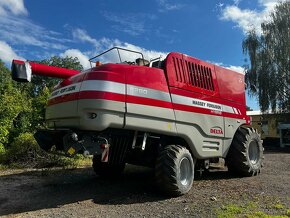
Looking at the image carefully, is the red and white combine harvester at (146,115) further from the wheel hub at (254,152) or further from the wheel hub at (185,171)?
the wheel hub at (254,152)

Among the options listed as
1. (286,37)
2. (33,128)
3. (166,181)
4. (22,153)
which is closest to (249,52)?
(286,37)

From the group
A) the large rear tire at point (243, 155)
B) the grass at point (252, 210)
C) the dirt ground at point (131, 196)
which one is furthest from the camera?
the large rear tire at point (243, 155)

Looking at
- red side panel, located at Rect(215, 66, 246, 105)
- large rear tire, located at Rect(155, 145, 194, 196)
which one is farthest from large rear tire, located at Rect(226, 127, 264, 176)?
large rear tire, located at Rect(155, 145, 194, 196)

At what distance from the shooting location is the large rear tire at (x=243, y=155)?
10.0 m

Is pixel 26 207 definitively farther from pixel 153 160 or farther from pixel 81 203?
pixel 153 160

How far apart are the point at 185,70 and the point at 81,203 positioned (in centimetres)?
362

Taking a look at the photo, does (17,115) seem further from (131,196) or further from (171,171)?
(171,171)

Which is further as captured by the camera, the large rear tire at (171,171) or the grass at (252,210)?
the large rear tire at (171,171)

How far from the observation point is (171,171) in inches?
291

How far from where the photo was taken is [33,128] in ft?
54.4

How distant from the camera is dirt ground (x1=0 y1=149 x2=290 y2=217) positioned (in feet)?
21.5

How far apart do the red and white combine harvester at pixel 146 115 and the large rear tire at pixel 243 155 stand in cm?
10

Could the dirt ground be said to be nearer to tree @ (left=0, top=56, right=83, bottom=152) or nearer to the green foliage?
the green foliage

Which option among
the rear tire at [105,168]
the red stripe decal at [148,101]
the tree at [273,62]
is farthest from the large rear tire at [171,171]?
the tree at [273,62]
